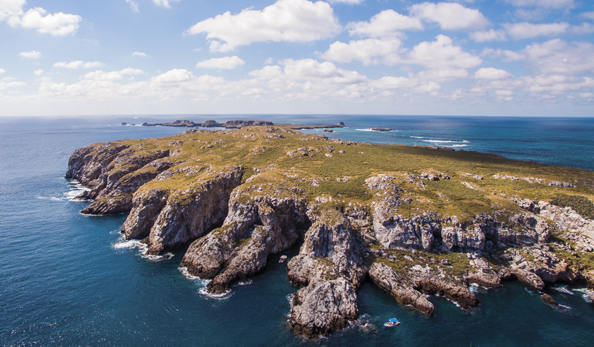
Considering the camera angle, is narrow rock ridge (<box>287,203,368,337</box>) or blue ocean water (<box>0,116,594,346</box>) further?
narrow rock ridge (<box>287,203,368,337</box>)

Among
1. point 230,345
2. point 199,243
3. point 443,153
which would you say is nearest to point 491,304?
point 230,345

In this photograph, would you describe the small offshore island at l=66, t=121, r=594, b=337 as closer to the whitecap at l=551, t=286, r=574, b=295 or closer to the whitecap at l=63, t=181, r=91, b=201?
the whitecap at l=551, t=286, r=574, b=295

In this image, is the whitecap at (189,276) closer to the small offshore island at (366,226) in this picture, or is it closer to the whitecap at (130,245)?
the small offshore island at (366,226)

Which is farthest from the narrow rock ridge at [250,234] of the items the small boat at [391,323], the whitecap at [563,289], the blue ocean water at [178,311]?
the whitecap at [563,289]

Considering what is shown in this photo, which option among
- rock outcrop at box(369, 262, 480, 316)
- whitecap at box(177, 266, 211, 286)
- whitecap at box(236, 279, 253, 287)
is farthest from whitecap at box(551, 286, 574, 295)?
whitecap at box(177, 266, 211, 286)

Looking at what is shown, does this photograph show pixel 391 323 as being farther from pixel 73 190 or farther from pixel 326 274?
pixel 73 190

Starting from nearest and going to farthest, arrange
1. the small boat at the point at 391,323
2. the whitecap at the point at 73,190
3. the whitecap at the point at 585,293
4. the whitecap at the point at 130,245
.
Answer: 1. the small boat at the point at 391,323
2. the whitecap at the point at 585,293
3. the whitecap at the point at 130,245
4. the whitecap at the point at 73,190

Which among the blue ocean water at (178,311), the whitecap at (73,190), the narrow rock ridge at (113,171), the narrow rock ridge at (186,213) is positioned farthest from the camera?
the whitecap at (73,190)
